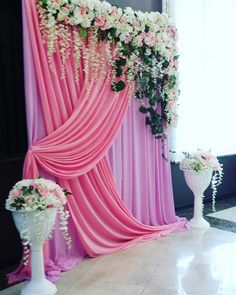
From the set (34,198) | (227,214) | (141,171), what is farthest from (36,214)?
(227,214)

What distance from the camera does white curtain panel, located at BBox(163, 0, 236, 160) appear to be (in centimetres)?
436

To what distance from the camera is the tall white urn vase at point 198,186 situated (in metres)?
3.91

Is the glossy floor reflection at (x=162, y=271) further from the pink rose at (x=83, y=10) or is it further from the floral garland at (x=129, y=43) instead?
the pink rose at (x=83, y=10)

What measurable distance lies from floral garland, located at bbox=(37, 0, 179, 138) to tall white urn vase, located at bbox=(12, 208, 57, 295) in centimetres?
118

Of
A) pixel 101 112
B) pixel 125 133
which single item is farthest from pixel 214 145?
pixel 101 112

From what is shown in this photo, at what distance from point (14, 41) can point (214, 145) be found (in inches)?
112

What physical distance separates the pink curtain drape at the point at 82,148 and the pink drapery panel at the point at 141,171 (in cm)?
16

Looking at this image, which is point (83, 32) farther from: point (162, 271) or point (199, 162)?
point (162, 271)

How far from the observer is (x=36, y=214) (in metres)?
2.48

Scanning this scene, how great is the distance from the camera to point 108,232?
136 inches

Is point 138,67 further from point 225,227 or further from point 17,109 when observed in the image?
point 225,227

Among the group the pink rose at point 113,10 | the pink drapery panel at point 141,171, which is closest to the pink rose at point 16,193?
the pink drapery panel at point 141,171

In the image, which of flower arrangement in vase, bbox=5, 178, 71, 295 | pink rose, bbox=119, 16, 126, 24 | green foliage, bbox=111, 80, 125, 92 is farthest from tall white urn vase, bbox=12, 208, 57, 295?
pink rose, bbox=119, 16, 126, 24

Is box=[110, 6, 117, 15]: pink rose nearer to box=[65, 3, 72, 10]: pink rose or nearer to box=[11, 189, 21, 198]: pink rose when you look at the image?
box=[65, 3, 72, 10]: pink rose
